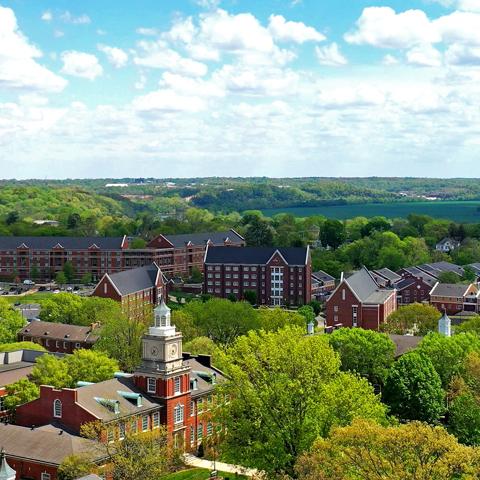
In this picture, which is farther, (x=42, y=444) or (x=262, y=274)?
(x=262, y=274)

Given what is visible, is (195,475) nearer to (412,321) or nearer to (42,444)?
(42,444)

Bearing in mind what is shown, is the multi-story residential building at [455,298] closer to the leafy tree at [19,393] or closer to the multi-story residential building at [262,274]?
the multi-story residential building at [262,274]

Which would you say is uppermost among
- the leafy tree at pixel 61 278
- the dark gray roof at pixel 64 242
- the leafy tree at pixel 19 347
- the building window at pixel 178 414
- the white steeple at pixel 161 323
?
the white steeple at pixel 161 323

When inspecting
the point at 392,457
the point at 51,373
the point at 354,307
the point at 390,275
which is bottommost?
the point at 390,275

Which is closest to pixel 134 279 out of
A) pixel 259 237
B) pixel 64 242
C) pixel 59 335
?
pixel 59 335

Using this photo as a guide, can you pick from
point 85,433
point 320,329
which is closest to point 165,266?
point 320,329

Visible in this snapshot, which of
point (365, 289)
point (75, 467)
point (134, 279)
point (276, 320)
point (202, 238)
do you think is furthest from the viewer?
point (202, 238)

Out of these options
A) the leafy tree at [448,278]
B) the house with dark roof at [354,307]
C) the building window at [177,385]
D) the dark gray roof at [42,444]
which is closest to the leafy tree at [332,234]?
the leafy tree at [448,278]
